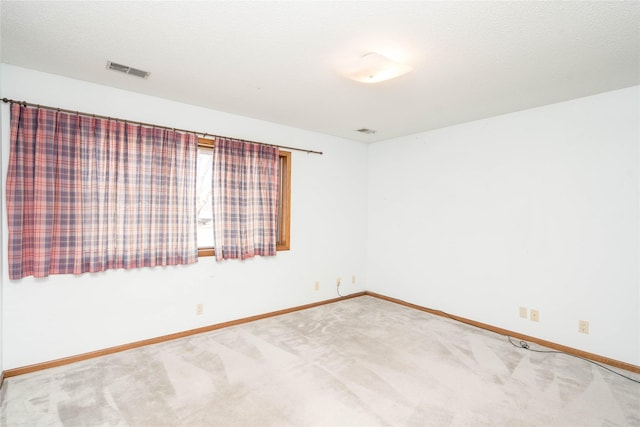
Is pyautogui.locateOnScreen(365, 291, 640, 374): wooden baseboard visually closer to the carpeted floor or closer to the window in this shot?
the carpeted floor

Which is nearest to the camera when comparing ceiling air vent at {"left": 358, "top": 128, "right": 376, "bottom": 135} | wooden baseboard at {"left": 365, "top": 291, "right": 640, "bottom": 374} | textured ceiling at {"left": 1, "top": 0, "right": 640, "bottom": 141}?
textured ceiling at {"left": 1, "top": 0, "right": 640, "bottom": 141}

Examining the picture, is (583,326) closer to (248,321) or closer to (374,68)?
(374,68)

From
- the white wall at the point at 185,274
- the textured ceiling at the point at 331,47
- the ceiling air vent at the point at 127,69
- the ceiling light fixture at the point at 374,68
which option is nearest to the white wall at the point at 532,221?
the textured ceiling at the point at 331,47

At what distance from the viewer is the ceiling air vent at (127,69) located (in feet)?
7.97

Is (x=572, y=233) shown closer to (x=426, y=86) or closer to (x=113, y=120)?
(x=426, y=86)

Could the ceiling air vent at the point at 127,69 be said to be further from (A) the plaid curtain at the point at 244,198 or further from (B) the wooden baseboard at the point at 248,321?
(B) the wooden baseboard at the point at 248,321

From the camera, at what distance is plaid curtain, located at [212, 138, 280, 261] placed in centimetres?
347

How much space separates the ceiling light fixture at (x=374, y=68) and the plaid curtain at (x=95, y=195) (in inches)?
73.7

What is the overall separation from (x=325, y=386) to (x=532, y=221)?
2.68m

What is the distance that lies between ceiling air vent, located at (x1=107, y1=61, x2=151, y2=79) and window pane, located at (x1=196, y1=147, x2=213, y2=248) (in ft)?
3.37

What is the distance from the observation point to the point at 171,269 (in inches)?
126

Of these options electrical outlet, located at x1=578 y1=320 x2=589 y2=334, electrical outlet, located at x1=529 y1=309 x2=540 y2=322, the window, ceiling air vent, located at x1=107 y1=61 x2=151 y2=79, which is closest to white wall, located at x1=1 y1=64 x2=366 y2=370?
the window

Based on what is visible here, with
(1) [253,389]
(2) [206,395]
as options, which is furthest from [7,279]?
(1) [253,389]

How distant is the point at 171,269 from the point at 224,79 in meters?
1.93
